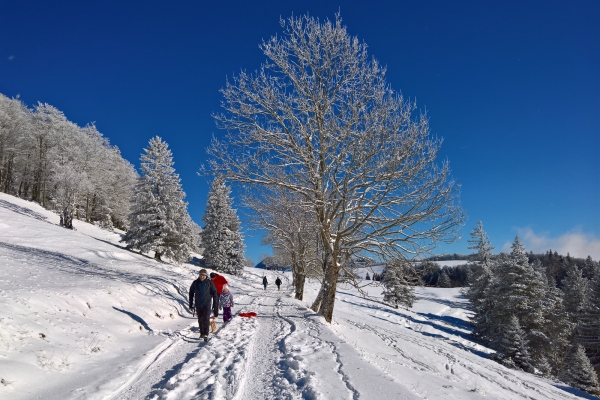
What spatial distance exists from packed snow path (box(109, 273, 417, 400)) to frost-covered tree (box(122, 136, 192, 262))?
64.1 ft

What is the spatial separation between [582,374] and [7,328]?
30519mm

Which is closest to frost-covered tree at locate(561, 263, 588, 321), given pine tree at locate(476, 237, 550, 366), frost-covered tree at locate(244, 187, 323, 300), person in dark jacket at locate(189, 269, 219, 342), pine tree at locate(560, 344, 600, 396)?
pine tree at locate(476, 237, 550, 366)

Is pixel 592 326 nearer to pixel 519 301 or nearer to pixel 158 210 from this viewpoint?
pixel 519 301

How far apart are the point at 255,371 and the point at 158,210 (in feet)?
75.7

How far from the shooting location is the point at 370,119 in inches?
384

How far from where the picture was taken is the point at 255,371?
5258 millimetres

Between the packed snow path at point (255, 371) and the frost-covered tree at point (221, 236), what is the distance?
100 feet

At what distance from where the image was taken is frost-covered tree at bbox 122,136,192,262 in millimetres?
25594

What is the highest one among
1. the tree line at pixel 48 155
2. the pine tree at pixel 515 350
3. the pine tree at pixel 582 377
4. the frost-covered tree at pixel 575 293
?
the tree line at pixel 48 155

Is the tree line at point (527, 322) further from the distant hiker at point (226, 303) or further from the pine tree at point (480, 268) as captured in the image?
the distant hiker at point (226, 303)

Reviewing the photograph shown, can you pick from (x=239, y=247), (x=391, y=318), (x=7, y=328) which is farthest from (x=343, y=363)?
(x=239, y=247)

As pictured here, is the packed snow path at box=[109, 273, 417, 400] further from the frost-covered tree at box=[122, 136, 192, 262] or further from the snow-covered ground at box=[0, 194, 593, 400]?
the frost-covered tree at box=[122, 136, 192, 262]

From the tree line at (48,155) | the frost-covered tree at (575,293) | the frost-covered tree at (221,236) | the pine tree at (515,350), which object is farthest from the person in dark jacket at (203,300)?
the frost-covered tree at (575,293)

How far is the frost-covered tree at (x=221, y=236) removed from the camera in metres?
38.0
